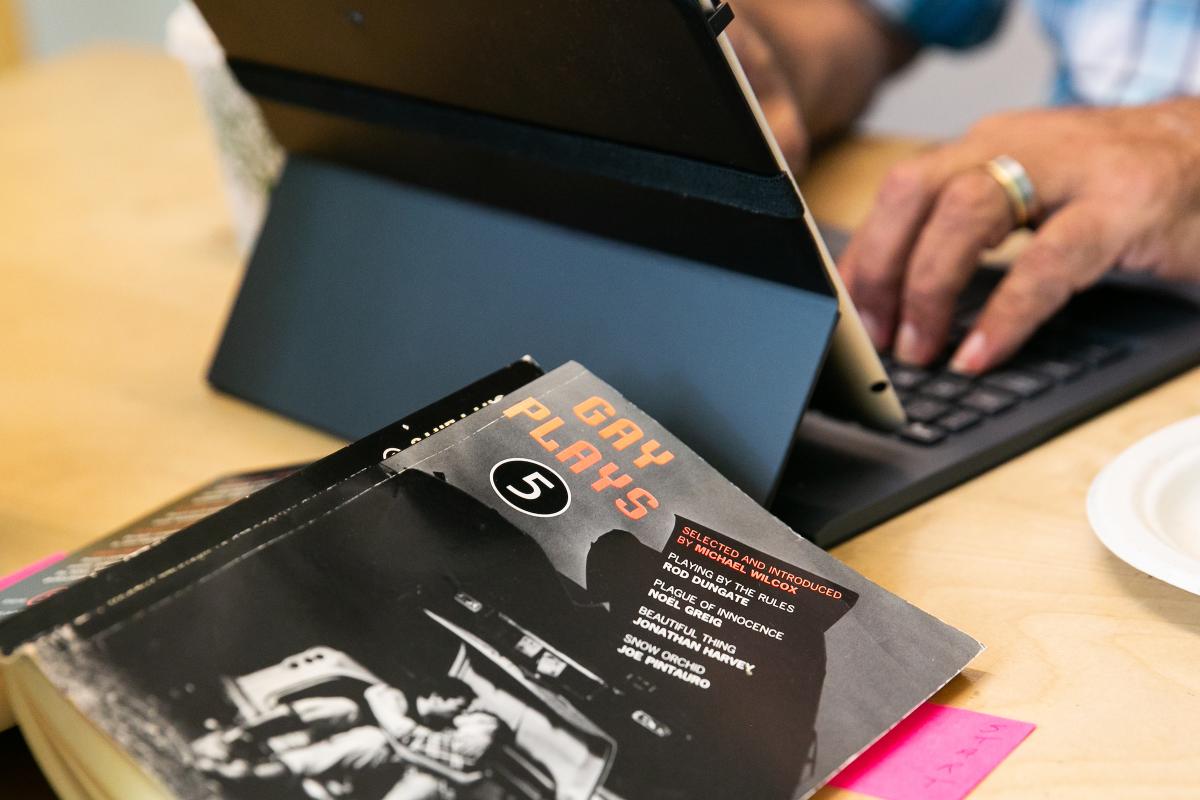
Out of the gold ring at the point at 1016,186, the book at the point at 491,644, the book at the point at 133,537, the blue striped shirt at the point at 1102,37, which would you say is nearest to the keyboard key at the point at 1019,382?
the gold ring at the point at 1016,186

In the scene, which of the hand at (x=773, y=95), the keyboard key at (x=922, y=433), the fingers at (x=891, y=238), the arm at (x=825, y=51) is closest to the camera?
the keyboard key at (x=922, y=433)

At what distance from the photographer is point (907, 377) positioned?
0.65 metres

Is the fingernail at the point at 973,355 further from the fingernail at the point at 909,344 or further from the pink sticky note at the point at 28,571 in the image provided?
the pink sticky note at the point at 28,571

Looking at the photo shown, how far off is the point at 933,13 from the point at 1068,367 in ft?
2.08

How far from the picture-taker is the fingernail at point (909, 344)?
0.66m

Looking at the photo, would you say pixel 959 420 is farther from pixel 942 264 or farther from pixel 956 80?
pixel 956 80

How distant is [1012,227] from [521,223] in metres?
0.29

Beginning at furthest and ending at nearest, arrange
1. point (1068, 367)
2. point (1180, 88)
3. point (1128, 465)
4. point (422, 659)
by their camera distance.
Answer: point (1180, 88)
point (1068, 367)
point (1128, 465)
point (422, 659)


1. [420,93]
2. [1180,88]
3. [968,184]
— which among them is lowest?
[1180,88]

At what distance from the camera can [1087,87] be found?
114 centimetres

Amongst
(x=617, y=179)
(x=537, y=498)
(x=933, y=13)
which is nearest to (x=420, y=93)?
(x=617, y=179)

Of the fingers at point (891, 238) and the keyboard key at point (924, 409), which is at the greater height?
the fingers at point (891, 238)

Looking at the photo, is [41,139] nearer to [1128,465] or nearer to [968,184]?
[968,184]

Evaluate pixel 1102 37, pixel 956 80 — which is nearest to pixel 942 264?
pixel 1102 37
